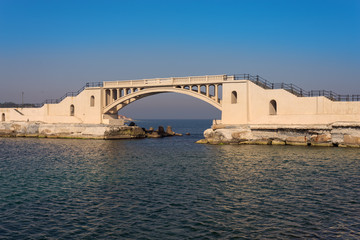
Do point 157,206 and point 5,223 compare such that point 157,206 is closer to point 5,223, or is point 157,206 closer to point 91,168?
point 5,223

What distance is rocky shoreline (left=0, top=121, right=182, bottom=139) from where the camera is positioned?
53.6m

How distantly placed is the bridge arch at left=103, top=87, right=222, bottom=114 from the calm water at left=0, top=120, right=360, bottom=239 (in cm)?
1825

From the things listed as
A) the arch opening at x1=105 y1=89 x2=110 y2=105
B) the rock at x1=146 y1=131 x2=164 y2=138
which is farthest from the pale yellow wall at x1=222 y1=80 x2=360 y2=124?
the arch opening at x1=105 y1=89 x2=110 y2=105

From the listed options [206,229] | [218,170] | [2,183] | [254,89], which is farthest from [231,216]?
[254,89]

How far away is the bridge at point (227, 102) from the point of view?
3872cm

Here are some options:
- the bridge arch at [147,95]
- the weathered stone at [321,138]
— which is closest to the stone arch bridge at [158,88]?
the bridge arch at [147,95]

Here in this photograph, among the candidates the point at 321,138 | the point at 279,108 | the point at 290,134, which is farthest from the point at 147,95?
the point at 321,138

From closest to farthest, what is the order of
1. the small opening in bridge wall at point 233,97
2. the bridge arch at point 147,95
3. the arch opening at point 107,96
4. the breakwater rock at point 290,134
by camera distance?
the breakwater rock at point 290,134
the small opening in bridge wall at point 233,97
the bridge arch at point 147,95
the arch opening at point 107,96

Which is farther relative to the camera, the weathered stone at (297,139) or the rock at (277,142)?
the rock at (277,142)

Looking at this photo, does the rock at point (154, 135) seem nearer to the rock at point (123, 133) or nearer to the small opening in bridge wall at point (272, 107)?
the rock at point (123, 133)

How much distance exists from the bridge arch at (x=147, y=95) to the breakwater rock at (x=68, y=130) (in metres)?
3.67

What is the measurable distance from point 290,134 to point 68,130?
1366 inches

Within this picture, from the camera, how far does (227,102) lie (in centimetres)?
4425

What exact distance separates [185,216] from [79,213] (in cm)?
448
